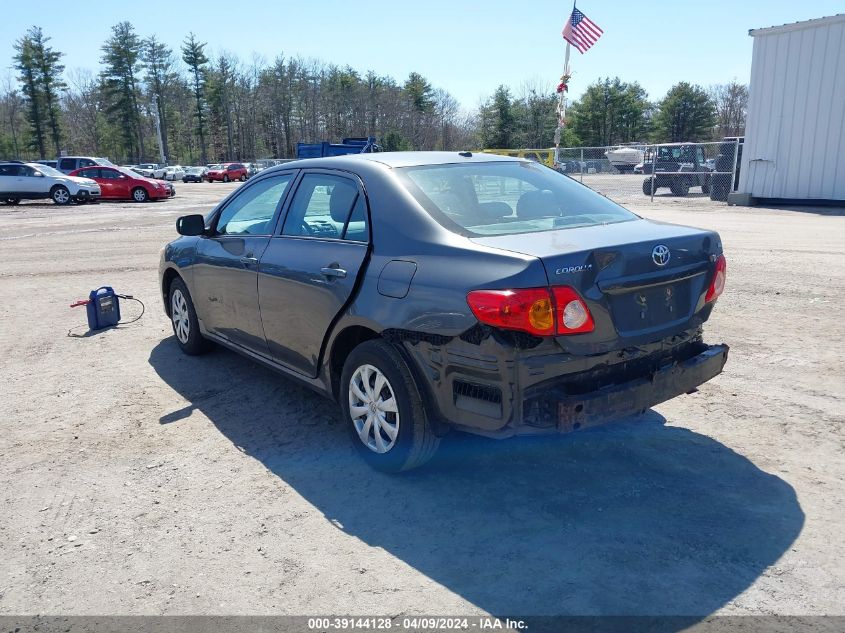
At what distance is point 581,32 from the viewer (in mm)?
25531

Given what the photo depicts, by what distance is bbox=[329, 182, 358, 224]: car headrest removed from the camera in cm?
405

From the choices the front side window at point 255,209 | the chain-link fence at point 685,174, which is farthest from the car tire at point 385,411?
the chain-link fence at point 685,174

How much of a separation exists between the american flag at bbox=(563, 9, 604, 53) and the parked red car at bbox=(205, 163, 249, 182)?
39.4m

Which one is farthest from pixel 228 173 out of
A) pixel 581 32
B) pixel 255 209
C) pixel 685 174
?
pixel 255 209

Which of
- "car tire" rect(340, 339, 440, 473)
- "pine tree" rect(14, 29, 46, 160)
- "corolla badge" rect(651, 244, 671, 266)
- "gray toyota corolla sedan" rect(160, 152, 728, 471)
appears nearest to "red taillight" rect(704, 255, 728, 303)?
"gray toyota corolla sedan" rect(160, 152, 728, 471)

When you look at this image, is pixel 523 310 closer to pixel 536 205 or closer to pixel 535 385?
pixel 535 385

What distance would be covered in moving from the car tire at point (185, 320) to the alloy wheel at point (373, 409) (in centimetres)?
253

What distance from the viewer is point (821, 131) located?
19547mm

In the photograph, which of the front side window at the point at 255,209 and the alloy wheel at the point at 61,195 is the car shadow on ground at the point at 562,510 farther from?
the alloy wheel at the point at 61,195

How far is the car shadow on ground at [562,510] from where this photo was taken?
2.77 meters

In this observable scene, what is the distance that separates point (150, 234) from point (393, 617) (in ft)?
52.9

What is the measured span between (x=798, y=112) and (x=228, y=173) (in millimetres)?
48211

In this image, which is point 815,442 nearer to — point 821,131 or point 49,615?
point 49,615

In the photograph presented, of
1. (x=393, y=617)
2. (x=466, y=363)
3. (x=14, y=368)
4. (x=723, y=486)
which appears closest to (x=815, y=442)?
(x=723, y=486)
